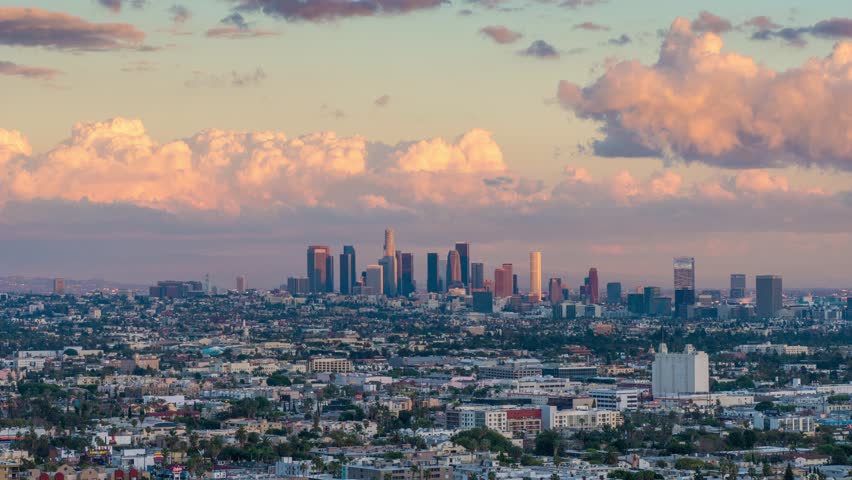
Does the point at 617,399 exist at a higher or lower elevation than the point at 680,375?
lower

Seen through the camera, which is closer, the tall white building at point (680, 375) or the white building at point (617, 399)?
the white building at point (617, 399)

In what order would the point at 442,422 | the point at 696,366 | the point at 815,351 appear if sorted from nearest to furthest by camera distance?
the point at 442,422, the point at 696,366, the point at 815,351

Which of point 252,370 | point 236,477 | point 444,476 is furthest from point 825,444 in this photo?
point 252,370

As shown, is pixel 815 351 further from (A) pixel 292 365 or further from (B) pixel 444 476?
(B) pixel 444 476

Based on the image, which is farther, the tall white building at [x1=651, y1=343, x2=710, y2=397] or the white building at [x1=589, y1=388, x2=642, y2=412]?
the tall white building at [x1=651, y1=343, x2=710, y2=397]

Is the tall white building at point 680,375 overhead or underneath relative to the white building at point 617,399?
overhead

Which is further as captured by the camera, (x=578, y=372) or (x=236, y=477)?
(x=578, y=372)

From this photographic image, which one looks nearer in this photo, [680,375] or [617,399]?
[617,399]

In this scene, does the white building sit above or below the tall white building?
below
